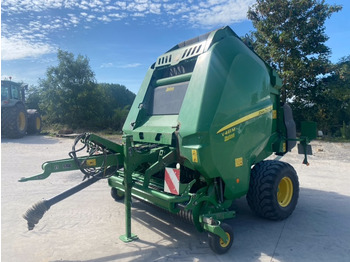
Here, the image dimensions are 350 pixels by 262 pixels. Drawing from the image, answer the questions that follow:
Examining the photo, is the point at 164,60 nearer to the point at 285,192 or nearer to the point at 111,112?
the point at 285,192

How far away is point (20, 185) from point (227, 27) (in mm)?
5142

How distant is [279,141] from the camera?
16.0ft

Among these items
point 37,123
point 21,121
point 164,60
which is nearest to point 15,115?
point 21,121

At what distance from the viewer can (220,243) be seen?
3189 mm

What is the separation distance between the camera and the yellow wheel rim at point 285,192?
169 inches

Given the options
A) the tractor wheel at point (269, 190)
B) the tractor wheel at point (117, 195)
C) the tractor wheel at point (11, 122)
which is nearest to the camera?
the tractor wheel at point (269, 190)

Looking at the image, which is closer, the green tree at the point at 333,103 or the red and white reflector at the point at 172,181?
the red and white reflector at the point at 172,181

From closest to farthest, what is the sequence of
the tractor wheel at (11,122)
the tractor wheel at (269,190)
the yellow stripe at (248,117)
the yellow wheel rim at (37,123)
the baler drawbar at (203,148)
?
the baler drawbar at (203,148), the yellow stripe at (248,117), the tractor wheel at (269,190), the tractor wheel at (11,122), the yellow wheel rim at (37,123)

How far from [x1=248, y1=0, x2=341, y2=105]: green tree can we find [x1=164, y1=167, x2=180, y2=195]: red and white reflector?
12.3 m

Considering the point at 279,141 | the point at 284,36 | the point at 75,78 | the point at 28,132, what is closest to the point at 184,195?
the point at 279,141

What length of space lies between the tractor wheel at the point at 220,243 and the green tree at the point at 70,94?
1693cm

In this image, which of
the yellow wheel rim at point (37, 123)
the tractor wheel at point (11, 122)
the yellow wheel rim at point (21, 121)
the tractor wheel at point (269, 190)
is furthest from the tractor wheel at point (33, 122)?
the tractor wheel at point (269, 190)

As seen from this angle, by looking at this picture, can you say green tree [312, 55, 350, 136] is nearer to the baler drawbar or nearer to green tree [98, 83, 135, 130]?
green tree [98, 83, 135, 130]

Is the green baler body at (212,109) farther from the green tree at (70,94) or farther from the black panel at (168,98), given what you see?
the green tree at (70,94)
